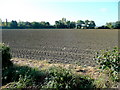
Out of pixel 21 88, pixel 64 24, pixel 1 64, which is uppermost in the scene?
pixel 64 24

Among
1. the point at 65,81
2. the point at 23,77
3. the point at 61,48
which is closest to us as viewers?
the point at 65,81

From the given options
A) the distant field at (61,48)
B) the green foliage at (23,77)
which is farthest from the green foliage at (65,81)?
the distant field at (61,48)

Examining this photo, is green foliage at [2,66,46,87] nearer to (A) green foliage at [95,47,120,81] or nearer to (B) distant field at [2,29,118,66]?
(A) green foliage at [95,47,120,81]

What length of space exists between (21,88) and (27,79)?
279mm

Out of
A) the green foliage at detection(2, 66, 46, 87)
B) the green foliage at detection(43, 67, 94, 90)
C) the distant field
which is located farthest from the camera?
the distant field

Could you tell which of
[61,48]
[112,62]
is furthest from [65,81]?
[61,48]

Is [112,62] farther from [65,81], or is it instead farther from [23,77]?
[23,77]

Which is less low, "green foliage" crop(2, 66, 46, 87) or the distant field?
the distant field

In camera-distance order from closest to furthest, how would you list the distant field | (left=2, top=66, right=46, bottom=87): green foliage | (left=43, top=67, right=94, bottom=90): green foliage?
(left=43, top=67, right=94, bottom=90): green foliage → (left=2, top=66, right=46, bottom=87): green foliage → the distant field

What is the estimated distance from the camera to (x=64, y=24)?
65250 mm

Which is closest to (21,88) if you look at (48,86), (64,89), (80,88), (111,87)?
(48,86)

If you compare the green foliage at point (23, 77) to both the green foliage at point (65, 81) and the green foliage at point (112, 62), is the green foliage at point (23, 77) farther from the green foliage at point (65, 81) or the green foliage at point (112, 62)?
the green foliage at point (112, 62)

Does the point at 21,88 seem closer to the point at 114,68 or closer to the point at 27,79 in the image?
the point at 27,79

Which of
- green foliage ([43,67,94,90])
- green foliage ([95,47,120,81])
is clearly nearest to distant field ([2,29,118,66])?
→ green foliage ([95,47,120,81])
